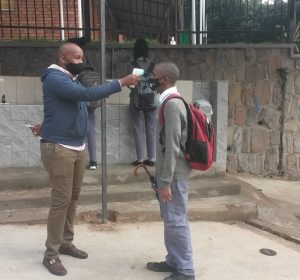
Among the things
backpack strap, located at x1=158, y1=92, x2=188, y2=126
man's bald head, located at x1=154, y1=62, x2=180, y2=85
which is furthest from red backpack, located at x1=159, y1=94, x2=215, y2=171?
man's bald head, located at x1=154, y1=62, x2=180, y2=85

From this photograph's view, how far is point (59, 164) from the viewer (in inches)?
138

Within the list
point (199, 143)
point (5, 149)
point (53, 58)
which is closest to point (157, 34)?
point (53, 58)

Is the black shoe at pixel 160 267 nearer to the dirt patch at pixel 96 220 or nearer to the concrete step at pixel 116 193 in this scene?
the dirt patch at pixel 96 220

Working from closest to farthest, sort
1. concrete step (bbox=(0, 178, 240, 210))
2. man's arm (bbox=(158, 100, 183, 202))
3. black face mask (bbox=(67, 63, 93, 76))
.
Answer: man's arm (bbox=(158, 100, 183, 202)) < black face mask (bbox=(67, 63, 93, 76)) < concrete step (bbox=(0, 178, 240, 210))

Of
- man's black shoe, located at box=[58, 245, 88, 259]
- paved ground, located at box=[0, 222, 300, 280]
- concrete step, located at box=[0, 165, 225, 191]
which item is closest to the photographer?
paved ground, located at box=[0, 222, 300, 280]

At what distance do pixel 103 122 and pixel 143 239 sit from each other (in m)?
1.17

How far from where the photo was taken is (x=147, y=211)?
4965mm

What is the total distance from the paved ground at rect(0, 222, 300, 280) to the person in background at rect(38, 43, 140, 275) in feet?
0.89

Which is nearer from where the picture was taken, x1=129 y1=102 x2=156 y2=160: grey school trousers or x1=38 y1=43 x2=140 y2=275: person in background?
x1=38 y1=43 x2=140 y2=275: person in background

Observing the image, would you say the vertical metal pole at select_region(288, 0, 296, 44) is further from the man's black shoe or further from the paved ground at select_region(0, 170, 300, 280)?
the man's black shoe

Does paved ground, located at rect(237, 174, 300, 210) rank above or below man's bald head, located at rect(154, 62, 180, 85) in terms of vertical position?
below

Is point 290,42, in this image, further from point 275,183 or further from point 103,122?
point 103,122

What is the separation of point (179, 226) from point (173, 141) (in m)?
0.64

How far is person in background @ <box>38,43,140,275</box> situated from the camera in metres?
3.44
